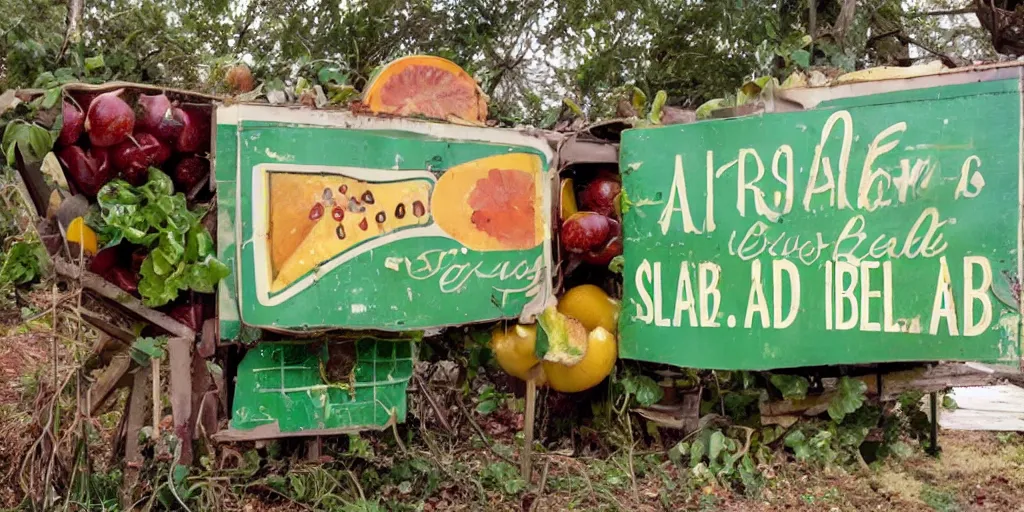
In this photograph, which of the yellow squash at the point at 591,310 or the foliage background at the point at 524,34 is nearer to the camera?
the yellow squash at the point at 591,310

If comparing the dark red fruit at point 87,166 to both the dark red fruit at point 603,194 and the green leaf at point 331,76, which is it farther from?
the dark red fruit at point 603,194

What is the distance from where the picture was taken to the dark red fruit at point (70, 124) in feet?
Answer: 12.3

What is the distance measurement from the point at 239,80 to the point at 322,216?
1.34 meters

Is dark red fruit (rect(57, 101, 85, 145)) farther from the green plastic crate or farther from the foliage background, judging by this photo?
the foliage background

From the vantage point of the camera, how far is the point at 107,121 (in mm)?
3768

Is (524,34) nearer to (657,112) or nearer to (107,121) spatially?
(657,112)

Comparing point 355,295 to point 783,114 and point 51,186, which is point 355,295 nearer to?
point 51,186

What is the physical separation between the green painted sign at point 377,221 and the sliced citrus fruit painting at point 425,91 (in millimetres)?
100

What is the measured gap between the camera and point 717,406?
5613mm

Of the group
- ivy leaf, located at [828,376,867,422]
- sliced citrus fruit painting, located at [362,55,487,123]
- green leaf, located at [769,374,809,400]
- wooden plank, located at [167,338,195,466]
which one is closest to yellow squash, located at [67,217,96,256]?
wooden plank, located at [167,338,195,466]

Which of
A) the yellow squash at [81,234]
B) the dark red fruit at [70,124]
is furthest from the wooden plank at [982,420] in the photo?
the dark red fruit at [70,124]

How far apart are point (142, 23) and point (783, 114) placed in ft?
24.3

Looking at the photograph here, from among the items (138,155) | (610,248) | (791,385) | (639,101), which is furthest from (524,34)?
(138,155)

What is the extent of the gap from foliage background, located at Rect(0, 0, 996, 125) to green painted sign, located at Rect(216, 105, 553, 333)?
12.4ft
